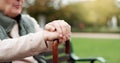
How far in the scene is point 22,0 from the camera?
2781 millimetres

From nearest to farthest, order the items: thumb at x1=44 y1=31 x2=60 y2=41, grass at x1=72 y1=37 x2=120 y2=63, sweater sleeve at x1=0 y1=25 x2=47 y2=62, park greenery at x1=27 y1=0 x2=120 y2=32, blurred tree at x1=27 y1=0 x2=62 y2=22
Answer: thumb at x1=44 y1=31 x2=60 y2=41
sweater sleeve at x1=0 y1=25 x2=47 y2=62
grass at x1=72 y1=37 x2=120 y2=63
blurred tree at x1=27 y1=0 x2=62 y2=22
park greenery at x1=27 y1=0 x2=120 y2=32

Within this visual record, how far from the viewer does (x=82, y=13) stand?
158ft

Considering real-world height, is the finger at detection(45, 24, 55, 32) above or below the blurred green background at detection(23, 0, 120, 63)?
below

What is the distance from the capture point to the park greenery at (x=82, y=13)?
42.6 m

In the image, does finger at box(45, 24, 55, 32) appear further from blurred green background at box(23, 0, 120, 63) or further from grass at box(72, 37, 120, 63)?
blurred green background at box(23, 0, 120, 63)

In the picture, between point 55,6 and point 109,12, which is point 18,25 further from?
point 109,12

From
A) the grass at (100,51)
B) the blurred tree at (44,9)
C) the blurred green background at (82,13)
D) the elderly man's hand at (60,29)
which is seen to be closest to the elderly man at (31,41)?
the elderly man's hand at (60,29)

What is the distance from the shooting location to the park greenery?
140 feet

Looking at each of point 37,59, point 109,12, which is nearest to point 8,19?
point 37,59

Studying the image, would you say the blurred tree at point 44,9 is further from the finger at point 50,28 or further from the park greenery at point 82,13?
the finger at point 50,28

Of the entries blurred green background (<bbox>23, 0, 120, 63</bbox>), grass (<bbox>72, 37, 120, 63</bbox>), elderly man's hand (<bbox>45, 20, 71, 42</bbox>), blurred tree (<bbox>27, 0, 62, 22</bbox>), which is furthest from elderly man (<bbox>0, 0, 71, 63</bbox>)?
blurred tree (<bbox>27, 0, 62, 22</bbox>)

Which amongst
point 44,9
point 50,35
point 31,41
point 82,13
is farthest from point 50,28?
point 82,13

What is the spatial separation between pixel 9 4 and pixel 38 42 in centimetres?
73

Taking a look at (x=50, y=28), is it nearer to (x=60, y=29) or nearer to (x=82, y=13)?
(x=60, y=29)
